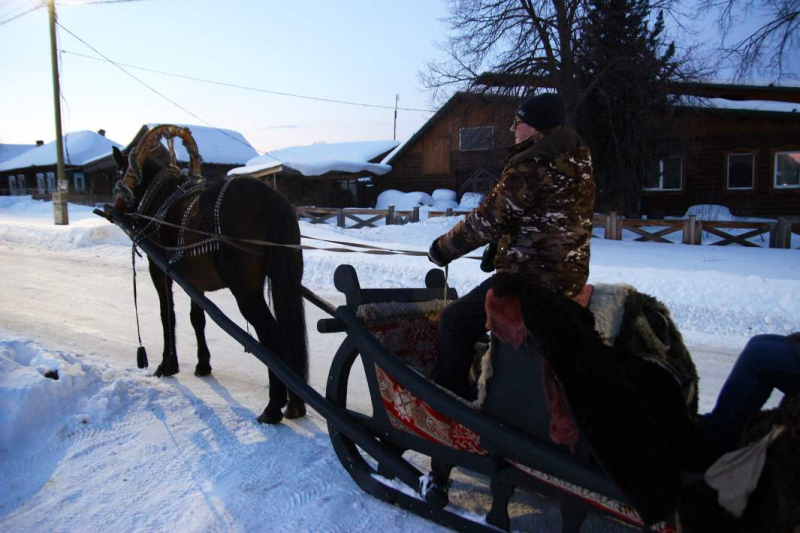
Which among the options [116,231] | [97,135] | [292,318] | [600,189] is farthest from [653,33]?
[97,135]

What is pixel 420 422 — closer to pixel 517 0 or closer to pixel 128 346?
pixel 128 346

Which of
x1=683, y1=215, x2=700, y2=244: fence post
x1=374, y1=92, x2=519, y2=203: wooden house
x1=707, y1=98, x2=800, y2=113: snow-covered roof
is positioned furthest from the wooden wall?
x1=374, y1=92, x2=519, y2=203: wooden house

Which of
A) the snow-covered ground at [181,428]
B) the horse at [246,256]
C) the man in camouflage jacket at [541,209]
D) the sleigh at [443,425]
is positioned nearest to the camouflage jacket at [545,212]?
the man in camouflage jacket at [541,209]

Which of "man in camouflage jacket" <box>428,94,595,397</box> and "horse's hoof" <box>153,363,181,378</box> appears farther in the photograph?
"horse's hoof" <box>153,363,181,378</box>

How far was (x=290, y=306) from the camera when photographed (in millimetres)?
3717

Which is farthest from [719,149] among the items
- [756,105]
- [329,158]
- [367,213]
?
[329,158]

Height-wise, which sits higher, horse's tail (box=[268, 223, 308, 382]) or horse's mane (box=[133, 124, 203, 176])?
horse's mane (box=[133, 124, 203, 176])

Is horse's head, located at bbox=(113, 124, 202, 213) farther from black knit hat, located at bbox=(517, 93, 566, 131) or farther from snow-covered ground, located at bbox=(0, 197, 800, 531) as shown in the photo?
Result: black knit hat, located at bbox=(517, 93, 566, 131)

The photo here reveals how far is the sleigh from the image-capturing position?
2.05m

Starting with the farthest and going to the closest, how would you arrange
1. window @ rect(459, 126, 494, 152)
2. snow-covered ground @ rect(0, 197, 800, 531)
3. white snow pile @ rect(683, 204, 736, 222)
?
white snow pile @ rect(683, 204, 736, 222)
window @ rect(459, 126, 494, 152)
snow-covered ground @ rect(0, 197, 800, 531)

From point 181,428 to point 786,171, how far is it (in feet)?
74.1

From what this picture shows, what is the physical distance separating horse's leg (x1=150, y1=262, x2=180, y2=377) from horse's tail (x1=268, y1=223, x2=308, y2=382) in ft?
4.82

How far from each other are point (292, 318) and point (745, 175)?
856 inches

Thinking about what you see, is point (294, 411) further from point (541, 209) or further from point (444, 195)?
point (444, 195)
